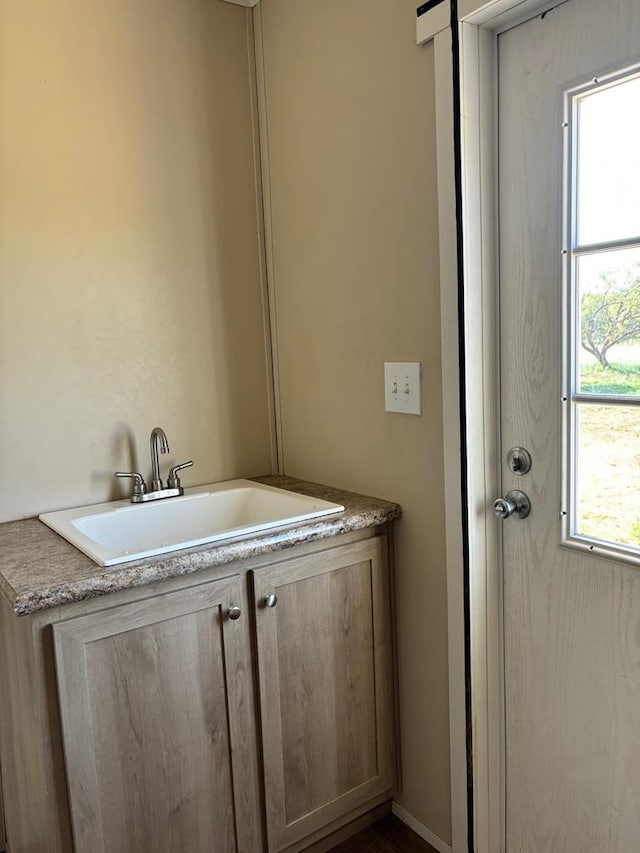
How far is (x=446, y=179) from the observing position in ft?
4.89

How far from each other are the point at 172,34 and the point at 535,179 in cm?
120

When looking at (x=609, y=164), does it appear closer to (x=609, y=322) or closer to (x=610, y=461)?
(x=609, y=322)

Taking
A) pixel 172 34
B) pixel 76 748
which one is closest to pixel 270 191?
pixel 172 34

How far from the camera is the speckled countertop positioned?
4.19 ft

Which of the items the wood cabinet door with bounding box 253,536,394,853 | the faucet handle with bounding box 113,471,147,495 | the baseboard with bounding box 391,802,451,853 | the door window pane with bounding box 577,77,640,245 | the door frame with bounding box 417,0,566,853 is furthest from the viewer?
the faucet handle with bounding box 113,471,147,495

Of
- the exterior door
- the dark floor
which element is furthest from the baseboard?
the exterior door

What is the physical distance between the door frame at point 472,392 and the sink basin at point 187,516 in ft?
1.17

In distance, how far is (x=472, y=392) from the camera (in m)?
1.51

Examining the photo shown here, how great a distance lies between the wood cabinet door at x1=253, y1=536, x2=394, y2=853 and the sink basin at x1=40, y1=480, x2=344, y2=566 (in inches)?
5.9

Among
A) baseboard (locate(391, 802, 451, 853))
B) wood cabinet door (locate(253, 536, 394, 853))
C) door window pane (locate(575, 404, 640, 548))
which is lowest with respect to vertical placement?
baseboard (locate(391, 802, 451, 853))

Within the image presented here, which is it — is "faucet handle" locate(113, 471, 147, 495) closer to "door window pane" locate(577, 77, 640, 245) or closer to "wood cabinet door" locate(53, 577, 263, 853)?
"wood cabinet door" locate(53, 577, 263, 853)

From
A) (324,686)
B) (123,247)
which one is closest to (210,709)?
(324,686)

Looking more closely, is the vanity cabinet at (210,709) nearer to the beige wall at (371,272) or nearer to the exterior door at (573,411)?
the beige wall at (371,272)

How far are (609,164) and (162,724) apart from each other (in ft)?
4.68
